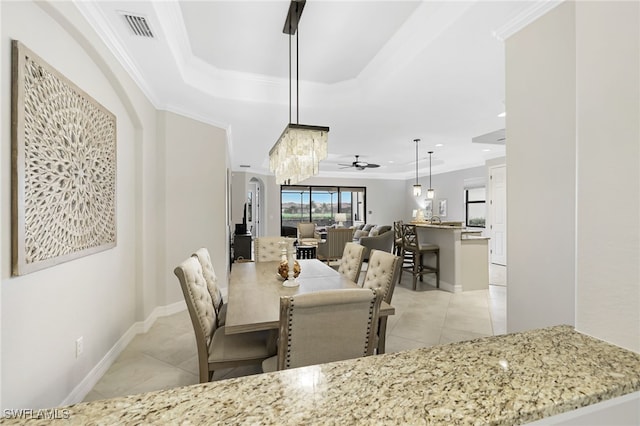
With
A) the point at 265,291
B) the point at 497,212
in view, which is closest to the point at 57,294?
the point at 265,291

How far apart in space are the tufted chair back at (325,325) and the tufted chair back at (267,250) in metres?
2.51

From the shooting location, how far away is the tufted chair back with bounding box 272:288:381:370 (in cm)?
135

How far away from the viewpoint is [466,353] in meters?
0.78

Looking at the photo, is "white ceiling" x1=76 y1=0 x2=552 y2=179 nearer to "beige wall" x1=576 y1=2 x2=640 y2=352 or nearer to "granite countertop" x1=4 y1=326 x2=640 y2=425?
"beige wall" x1=576 y1=2 x2=640 y2=352

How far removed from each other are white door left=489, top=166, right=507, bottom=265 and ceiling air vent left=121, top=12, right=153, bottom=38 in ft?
23.9

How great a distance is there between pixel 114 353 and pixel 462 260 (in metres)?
4.65

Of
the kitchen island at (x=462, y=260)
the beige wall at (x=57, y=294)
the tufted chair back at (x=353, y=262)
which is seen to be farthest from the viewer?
the kitchen island at (x=462, y=260)

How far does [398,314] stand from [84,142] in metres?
3.65

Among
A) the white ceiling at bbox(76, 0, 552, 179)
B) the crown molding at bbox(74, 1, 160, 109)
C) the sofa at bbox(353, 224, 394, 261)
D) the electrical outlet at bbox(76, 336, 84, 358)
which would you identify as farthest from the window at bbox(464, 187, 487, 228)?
the electrical outlet at bbox(76, 336, 84, 358)

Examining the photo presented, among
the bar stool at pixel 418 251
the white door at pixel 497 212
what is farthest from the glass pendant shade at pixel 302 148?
the white door at pixel 497 212

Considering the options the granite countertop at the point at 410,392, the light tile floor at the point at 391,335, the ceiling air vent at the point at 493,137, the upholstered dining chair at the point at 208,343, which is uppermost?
the ceiling air vent at the point at 493,137

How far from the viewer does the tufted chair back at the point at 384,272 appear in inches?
86.8

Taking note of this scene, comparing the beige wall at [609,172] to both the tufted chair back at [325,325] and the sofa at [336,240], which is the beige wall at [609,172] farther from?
the sofa at [336,240]

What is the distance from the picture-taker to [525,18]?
2029mm
